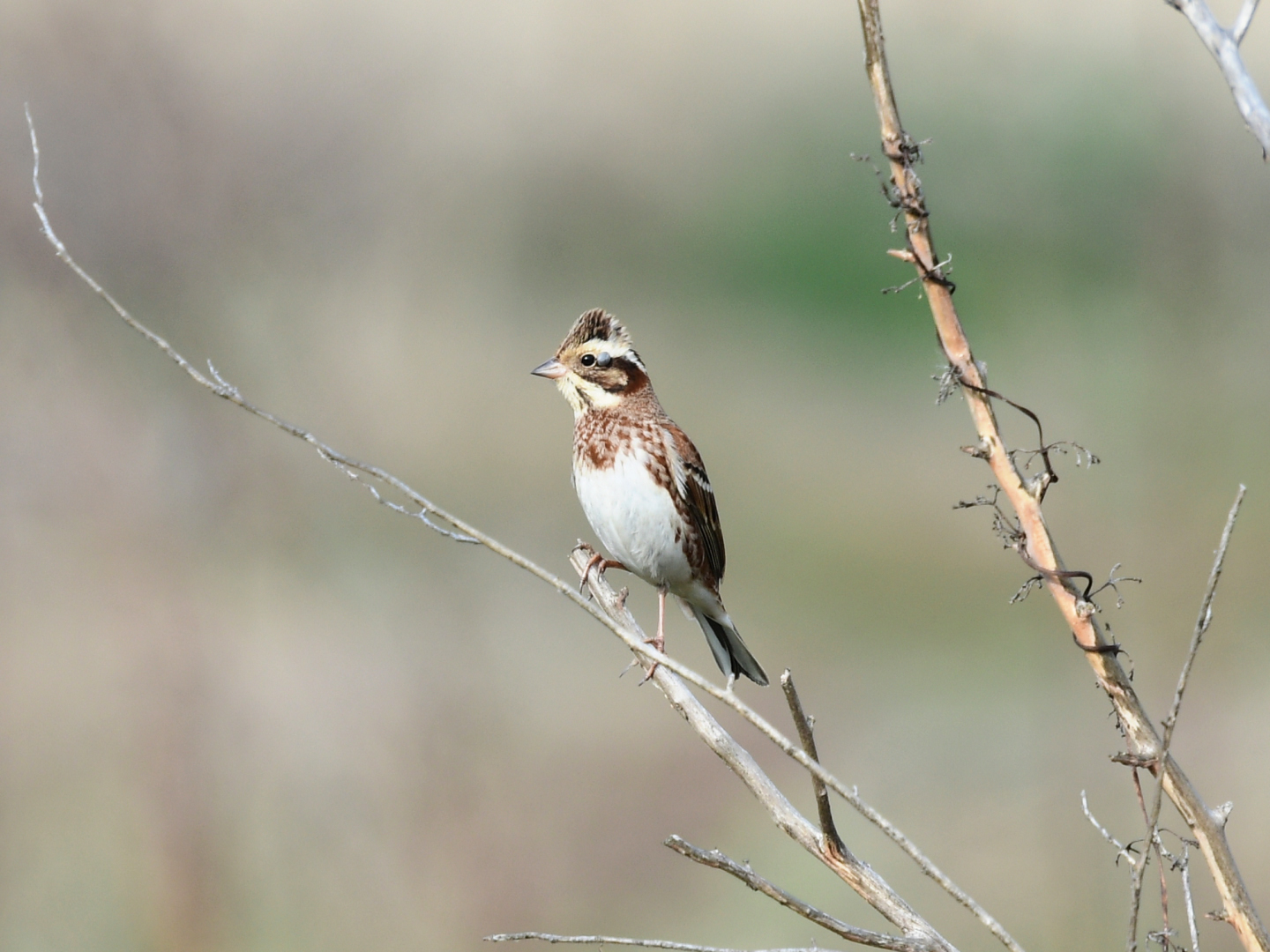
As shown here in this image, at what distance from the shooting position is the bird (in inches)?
96.8

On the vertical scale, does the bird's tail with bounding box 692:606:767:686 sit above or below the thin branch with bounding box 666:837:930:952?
above

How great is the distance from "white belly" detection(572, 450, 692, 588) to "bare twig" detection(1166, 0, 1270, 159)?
1.54 m

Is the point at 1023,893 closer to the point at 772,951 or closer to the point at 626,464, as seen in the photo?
the point at 626,464

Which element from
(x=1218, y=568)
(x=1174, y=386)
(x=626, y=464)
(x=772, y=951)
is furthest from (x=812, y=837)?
(x=1174, y=386)

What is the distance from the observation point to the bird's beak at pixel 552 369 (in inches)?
94.9

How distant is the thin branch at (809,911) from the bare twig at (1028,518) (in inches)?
11.1

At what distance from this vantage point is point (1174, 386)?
6777 millimetres

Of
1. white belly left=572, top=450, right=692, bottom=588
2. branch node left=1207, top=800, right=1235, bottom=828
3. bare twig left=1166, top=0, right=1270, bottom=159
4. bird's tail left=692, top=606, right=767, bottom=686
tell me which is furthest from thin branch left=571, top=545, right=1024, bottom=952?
bird's tail left=692, top=606, right=767, bottom=686

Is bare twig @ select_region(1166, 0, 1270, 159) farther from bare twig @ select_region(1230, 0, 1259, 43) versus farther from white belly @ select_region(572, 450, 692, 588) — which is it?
white belly @ select_region(572, 450, 692, 588)

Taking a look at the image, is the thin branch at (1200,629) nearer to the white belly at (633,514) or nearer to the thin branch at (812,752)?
the thin branch at (812,752)

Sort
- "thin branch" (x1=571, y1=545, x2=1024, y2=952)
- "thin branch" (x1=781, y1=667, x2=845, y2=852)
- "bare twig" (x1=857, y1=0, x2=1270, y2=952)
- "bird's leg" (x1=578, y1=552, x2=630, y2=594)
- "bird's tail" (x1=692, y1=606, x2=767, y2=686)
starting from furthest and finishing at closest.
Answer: "bird's tail" (x1=692, y1=606, x2=767, y2=686) < "bird's leg" (x1=578, y1=552, x2=630, y2=594) < "thin branch" (x1=781, y1=667, x2=845, y2=852) < "bare twig" (x1=857, y1=0, x2=1270, y2=952) < "thin branch" (x1=571, y1=545, x2=1024, y2=952)

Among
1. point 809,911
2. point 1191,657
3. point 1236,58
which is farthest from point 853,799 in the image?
point 1236,58

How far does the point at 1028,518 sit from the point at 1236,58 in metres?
0.44

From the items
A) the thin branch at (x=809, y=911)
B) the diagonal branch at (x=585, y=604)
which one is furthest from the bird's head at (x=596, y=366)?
the thin branch at (x=809, y=911)
